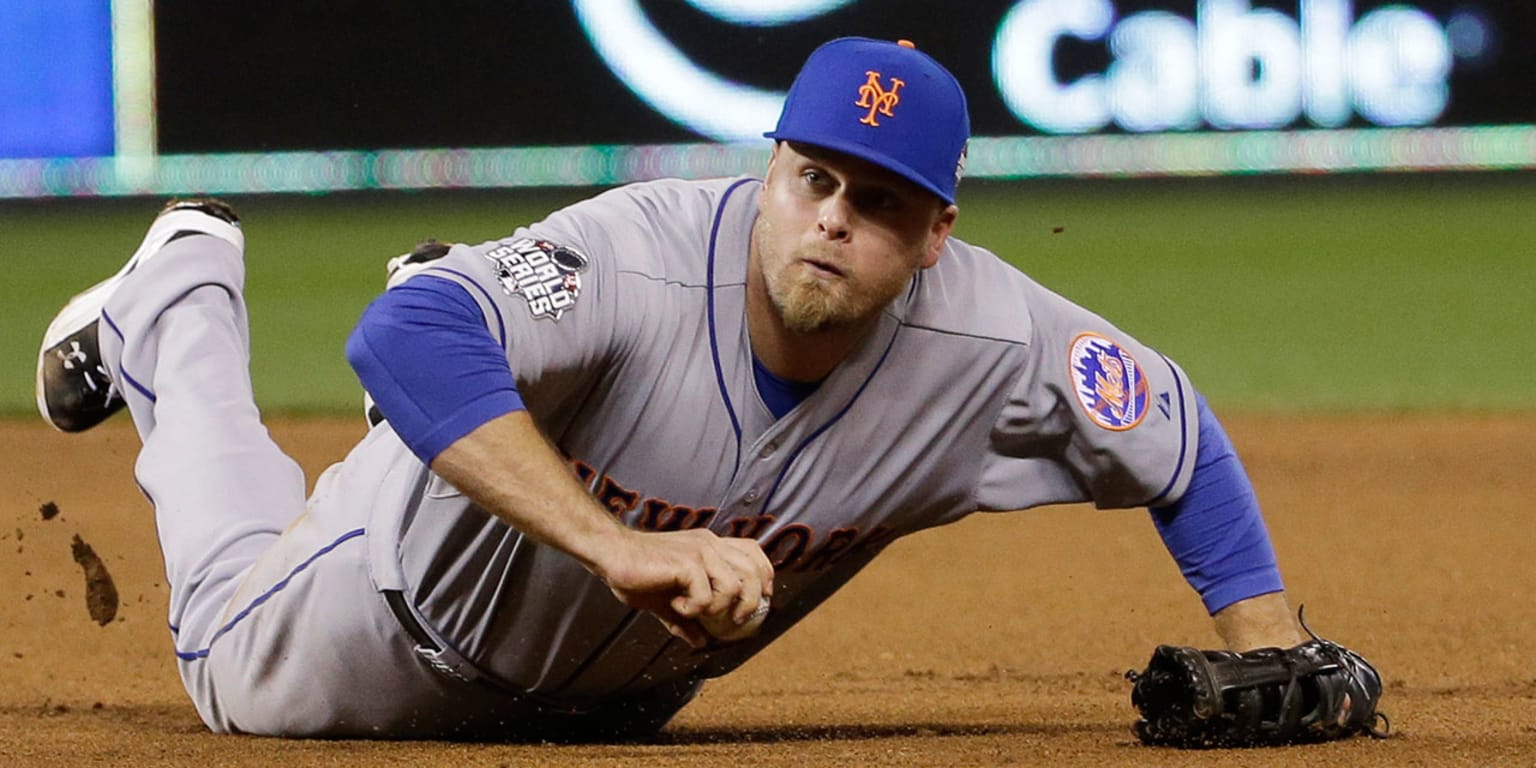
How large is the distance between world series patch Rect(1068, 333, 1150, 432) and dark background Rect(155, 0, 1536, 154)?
217 inches

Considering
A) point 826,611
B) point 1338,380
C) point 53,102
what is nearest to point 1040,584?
point 826,611

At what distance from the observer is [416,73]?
8.34 m

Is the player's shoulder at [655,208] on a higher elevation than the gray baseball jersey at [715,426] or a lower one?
higher

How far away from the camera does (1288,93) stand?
803 cm

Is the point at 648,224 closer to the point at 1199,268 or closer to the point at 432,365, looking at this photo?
the point at 432,365

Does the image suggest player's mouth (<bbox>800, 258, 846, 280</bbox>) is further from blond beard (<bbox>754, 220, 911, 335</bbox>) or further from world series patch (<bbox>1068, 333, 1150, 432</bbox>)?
world series patch (<bbox>1068, 333, 1150, 432</bbox>)

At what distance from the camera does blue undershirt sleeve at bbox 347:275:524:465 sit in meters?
2.25

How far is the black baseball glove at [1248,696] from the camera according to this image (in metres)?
2.57

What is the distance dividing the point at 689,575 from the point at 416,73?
6496 mm

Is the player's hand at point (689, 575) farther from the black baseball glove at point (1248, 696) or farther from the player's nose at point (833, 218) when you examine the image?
the black baseball glove at point (1248, 696)

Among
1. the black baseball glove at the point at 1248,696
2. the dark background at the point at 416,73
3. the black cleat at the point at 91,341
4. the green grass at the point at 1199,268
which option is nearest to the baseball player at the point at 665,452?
the black baseball glove at the point at 1248,696

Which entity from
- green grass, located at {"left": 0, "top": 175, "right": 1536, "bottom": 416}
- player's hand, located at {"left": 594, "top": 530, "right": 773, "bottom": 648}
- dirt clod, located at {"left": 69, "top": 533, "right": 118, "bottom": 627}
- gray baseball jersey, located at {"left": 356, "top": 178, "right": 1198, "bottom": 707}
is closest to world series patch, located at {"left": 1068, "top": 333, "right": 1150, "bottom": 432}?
gray baseball jersey, located at {"left": 356, "top": 178, "right": 1198, "bottom": 707}

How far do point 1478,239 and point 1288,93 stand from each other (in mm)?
1368

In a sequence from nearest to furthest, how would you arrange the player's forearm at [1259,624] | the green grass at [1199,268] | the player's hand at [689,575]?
the player's hand at [689,575] < the player's forearm at [1259,624] < the green grass at [1199,268]
